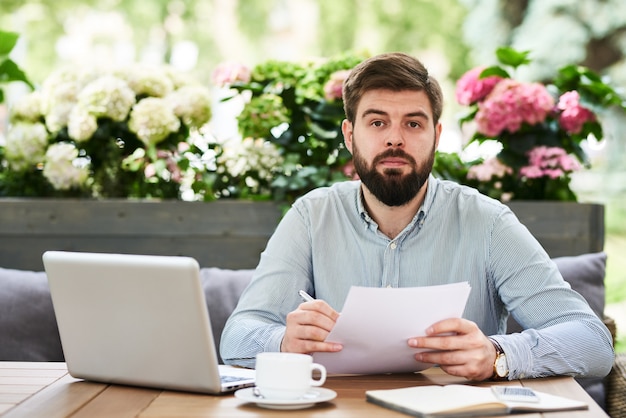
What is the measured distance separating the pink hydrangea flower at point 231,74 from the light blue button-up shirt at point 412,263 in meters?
1.05

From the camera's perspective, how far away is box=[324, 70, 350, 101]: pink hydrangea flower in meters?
2.79

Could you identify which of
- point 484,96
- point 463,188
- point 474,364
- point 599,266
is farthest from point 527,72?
point 474,364

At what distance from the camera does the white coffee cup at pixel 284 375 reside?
4.08ft

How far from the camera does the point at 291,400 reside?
1.25 metres

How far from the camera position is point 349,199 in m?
2.01

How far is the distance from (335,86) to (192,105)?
0.47 m

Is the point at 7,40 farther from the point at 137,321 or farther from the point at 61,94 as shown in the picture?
the point at 137,321

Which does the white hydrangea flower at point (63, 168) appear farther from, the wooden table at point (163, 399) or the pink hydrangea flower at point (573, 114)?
the pink hydrangea flower at point (573, 114)

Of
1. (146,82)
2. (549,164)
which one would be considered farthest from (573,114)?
(146,82)

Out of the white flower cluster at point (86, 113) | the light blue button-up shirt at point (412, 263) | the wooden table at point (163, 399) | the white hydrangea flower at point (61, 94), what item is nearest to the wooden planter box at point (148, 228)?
the white flower cluster at point (86, 113)

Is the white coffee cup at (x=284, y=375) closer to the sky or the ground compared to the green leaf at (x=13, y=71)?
closer to the ground

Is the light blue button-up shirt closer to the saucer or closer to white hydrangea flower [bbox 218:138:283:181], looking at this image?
the saucer

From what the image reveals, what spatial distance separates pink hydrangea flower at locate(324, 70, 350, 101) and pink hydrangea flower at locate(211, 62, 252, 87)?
12.5 inches

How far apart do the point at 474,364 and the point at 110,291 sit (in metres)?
0.59
